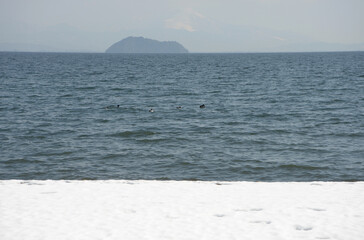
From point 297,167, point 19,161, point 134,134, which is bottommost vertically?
point 19,161

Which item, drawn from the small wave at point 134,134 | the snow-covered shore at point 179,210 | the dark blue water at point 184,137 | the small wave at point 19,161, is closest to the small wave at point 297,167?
the dark blue water at point 184,137

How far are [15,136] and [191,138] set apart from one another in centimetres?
1053

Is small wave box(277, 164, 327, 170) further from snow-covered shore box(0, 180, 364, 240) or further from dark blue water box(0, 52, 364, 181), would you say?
snow-covered shore box(0, 180, 364, 240)

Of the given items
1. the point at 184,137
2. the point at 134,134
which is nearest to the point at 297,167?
the point at 184,137

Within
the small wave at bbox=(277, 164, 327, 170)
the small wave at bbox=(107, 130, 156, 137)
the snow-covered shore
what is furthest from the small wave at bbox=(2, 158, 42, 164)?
the small wave at bbox=(277, 164, 327, 170)

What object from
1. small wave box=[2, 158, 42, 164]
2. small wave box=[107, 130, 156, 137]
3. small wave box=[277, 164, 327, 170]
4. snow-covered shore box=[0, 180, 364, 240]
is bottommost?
small wave box=[2, 158, 42, 164]

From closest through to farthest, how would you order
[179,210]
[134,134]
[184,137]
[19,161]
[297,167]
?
[179,210] < [297,167] < [19,161] < [184,137] < [134,134]

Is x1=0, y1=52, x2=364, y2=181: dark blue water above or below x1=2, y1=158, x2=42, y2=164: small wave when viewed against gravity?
above

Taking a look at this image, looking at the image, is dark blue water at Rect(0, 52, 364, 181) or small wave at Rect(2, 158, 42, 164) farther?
small wave at Rect(2, 158, 42, 164)

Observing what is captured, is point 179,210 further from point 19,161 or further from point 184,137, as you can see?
point 184,137

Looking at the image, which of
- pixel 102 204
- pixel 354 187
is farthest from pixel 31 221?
Answer: pixel 354 187

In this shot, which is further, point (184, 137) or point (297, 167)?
point (184, 137)

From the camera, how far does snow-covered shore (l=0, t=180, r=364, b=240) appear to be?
334 inches

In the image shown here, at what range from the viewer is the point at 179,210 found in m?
9.85
